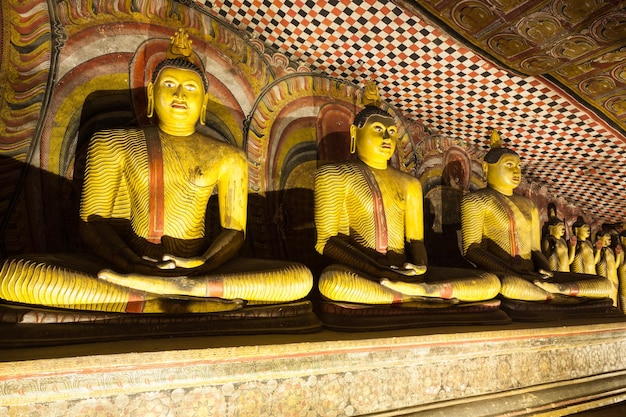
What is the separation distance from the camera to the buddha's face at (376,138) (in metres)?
4.12

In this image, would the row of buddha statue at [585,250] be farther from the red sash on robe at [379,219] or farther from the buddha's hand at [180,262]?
the buddha's hand at [180,262]

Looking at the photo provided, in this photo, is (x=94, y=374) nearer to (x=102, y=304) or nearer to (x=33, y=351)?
(x=33, y=351)

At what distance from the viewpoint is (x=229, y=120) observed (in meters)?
4.31

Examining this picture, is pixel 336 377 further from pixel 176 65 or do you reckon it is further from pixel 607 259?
pixel 607 259

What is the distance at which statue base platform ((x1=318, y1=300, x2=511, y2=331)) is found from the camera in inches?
115

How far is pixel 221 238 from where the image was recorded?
3258 mm

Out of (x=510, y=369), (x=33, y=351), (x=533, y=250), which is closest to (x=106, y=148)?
(x=33, y=351)

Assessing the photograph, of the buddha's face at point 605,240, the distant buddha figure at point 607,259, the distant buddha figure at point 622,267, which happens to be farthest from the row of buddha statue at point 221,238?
the distant buddha figure at point 622,267

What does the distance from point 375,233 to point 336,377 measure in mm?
1538

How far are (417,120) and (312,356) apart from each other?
3695mm

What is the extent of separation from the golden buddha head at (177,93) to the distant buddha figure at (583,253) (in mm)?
5082

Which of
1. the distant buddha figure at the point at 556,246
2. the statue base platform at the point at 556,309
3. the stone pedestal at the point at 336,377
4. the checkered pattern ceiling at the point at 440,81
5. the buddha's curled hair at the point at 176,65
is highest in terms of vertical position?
the checkered pattern ceiling at the point at 440,81

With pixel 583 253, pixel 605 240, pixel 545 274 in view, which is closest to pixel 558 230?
pixel 583 253

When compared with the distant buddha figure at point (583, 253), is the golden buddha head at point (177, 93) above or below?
above
